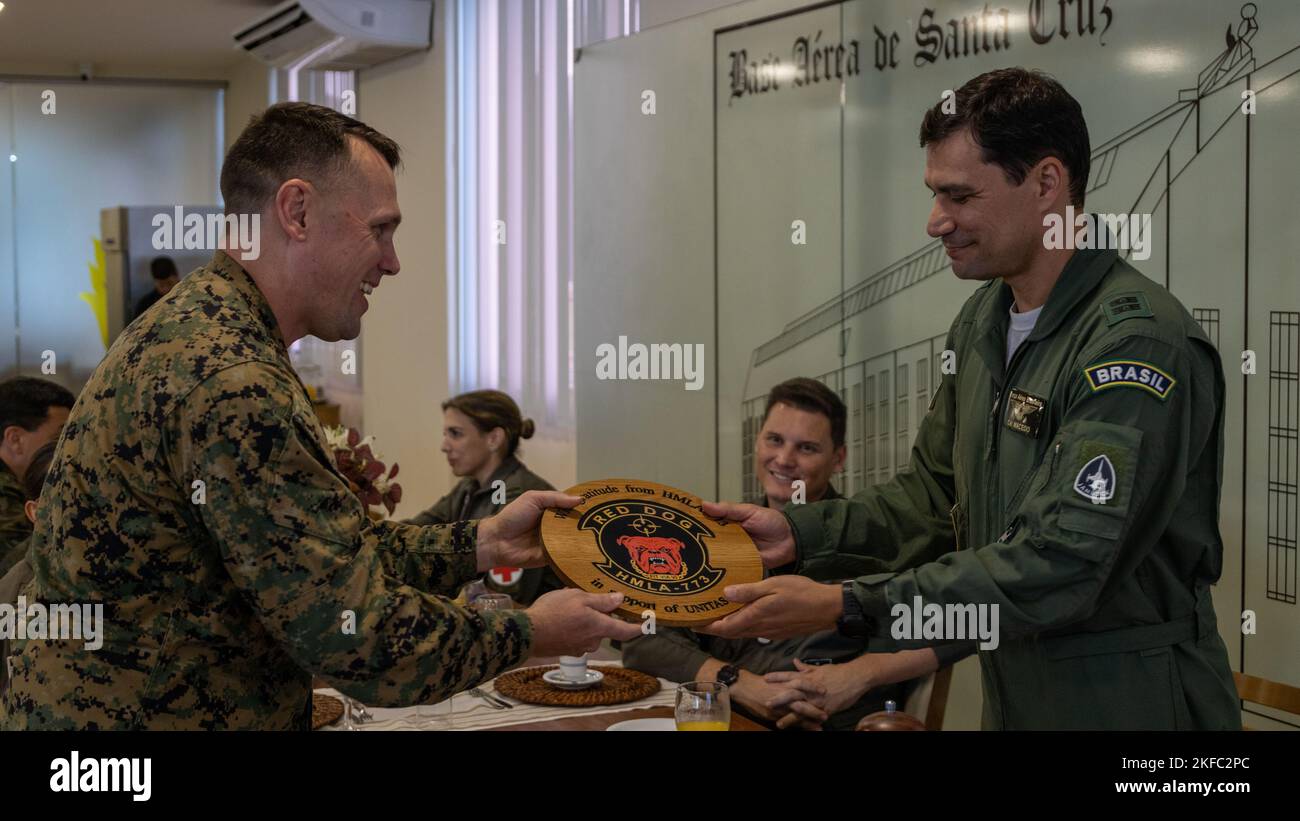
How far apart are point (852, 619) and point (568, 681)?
0.93m

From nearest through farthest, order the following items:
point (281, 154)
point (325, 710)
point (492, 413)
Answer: point (281, 154) < point (325, 710) < point (492, 413)

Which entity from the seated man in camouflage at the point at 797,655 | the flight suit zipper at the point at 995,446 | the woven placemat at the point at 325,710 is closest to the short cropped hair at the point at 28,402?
the woven placemat at the point at 325,710

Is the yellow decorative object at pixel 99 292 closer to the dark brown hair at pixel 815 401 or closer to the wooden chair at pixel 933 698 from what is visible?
the dark brown hair at pixel 815 401

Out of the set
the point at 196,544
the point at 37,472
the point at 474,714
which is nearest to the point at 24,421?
the point at 37,472

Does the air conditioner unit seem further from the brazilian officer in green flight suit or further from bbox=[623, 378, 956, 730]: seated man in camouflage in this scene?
the brazilian officer in green flight suit

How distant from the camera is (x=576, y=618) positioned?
1909mm

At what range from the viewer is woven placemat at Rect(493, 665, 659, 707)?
2.62 metres

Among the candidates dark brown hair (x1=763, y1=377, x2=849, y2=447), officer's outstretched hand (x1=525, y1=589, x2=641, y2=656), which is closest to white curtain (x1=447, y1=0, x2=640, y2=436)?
dark brown hair (x1=763, y1=377, x2=849, y2=447)

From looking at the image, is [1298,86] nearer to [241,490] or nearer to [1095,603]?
[1095,603]

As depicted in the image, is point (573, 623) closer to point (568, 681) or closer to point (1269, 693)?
point (568, 681)

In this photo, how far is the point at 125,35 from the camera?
8.05m

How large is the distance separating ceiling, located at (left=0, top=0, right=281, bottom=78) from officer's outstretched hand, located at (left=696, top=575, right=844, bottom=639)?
6.24m

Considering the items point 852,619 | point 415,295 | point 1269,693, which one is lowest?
point 1269,693

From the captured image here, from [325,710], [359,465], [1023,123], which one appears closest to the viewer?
[1023,123]
